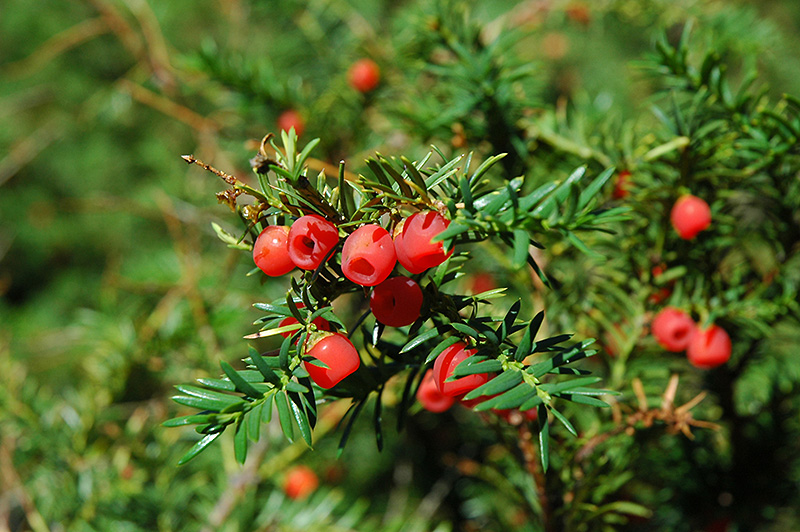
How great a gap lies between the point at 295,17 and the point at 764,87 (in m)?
0.82

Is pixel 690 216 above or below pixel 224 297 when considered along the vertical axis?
above

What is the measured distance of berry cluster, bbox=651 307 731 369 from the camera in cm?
44

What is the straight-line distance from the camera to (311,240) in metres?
0.26

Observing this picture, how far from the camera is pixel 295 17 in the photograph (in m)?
0.99

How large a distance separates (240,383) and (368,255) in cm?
9

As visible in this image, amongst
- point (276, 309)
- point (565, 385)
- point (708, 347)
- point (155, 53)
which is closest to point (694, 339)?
point (708, 347)

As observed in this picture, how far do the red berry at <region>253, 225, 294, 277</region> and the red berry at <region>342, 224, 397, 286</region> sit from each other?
1.5 inches

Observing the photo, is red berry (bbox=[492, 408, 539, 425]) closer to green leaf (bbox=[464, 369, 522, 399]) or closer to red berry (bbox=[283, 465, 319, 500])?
green leaf (bbox=[464, 369, 522, 399])

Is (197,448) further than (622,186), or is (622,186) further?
(622,186)

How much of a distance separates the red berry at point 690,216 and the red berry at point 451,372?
25 centimetres

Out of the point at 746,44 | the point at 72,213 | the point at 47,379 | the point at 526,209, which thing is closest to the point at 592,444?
the point at 526,209

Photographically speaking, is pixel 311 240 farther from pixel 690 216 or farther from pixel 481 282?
pixel 481 282

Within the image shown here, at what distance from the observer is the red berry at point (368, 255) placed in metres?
0.25

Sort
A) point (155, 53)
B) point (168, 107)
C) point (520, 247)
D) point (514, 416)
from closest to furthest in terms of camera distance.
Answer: point (520, 247)
point (514, 416)
point (168, 107)
point (155, 53)
